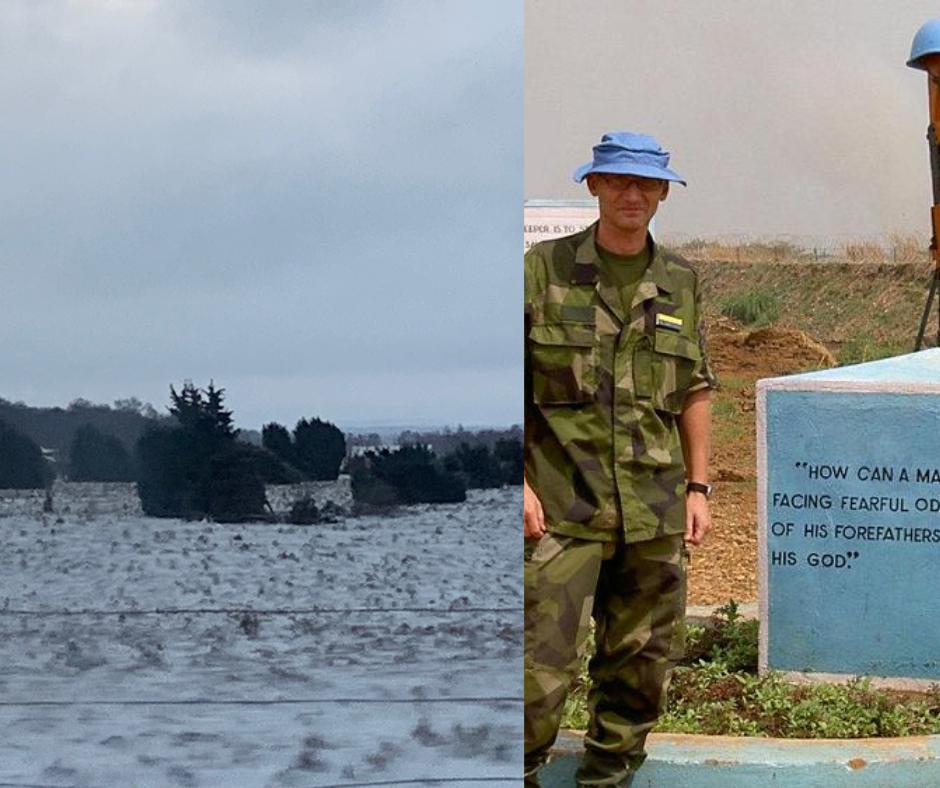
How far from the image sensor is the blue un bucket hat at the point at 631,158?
297 cm

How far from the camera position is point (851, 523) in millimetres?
4035

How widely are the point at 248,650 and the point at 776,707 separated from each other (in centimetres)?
144

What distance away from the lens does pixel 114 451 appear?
301 centimetres

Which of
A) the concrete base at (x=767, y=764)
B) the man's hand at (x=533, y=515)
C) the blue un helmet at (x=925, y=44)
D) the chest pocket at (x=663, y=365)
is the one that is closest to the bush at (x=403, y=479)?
the man's hand at (x=533, y=515)

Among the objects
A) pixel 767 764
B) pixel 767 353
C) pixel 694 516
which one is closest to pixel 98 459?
pixel 694 516

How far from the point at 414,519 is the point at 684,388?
23.8 inches

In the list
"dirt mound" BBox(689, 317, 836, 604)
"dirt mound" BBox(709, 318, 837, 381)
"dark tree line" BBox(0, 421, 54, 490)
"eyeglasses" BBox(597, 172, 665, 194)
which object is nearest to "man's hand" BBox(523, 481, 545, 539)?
"eyeglasses" BBox(597, 172, 665, 194)

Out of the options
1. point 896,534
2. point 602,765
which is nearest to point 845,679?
point 896,534

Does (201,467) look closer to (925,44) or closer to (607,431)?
(607,431)

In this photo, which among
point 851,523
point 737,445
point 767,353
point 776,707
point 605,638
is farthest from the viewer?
→ point 767,353

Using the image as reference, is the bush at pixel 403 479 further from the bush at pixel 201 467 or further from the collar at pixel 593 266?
the collar at pixel 593 266

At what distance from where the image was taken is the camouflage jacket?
3043mm

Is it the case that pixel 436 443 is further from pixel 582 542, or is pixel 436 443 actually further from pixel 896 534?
pixel 896 534

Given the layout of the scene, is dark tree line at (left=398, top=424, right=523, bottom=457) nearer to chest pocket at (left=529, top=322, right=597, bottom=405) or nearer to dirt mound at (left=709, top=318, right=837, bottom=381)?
chest pocket at (left=529, top=322, right=597, bottom=405)
